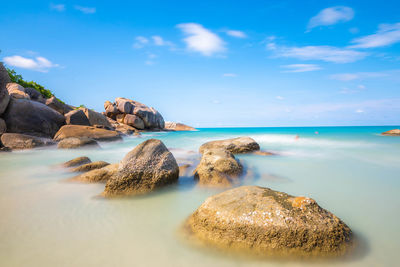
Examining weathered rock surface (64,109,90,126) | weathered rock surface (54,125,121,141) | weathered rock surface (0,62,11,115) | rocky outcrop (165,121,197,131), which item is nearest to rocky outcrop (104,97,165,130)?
rocky outcrop (165,121,197,131)

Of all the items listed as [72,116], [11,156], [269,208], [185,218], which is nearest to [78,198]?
[185,218]

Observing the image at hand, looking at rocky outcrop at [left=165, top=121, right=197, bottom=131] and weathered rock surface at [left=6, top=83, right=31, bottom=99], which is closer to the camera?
weathered rock surface at [left=6, top=83, right=31, bottom=99]

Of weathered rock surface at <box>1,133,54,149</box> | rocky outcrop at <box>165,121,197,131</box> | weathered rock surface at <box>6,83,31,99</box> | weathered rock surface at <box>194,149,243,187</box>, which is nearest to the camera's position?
weathered rock surface at <box>194,149,243,187</box>

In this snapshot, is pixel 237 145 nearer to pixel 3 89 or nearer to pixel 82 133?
pixel 82 133

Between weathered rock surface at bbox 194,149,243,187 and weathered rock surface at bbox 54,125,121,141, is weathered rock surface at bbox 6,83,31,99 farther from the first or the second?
weathered rock surface at bbox 194,149,243,187

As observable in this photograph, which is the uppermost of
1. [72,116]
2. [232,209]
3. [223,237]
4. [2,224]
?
[72,116]

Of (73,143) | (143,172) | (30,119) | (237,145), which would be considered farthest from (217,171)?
(30,119)

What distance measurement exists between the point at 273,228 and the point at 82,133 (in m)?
12.8

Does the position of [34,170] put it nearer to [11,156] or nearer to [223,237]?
[11,156]

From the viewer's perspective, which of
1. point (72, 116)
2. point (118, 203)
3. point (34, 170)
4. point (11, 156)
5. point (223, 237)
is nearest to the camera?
point (223, 237)

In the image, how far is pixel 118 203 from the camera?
3736mm

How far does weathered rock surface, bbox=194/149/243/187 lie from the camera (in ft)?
16.0

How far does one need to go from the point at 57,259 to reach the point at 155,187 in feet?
7.01

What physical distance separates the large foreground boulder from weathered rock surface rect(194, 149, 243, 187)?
203cm
